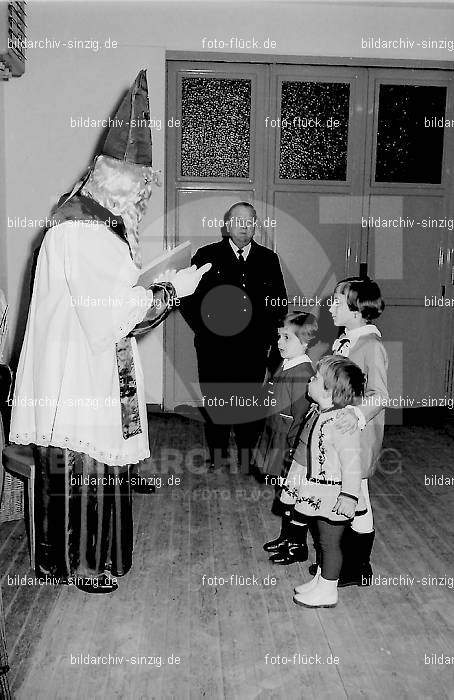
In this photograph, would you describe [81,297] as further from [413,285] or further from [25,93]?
[413,285]

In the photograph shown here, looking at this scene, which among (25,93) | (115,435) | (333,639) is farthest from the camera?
(25,93)

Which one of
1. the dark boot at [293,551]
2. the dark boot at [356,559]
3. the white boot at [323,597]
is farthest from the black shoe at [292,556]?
the white boot at [323,597]

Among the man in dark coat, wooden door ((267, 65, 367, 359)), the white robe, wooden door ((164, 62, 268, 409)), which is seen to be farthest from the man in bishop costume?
wooden door ((267, 65, 367, 359))

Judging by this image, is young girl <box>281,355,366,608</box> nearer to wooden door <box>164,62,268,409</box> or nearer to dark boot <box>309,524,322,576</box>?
dark boot <box>309,524,322,576</box>

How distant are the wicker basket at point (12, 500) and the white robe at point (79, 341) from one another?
0.70 meters

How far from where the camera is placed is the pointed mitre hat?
96.0 inches

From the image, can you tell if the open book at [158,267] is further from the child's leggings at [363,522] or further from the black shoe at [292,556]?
the black shoe at [292,556]

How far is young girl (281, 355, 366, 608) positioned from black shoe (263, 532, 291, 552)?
Answer: 1.38ft

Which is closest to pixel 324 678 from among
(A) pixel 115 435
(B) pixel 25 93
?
(A) pixel 115 435

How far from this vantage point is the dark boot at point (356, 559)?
2.61m

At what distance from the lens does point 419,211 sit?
17.5 ft

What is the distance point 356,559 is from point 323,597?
22 cm

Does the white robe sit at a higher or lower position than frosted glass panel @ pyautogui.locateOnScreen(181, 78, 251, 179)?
lower

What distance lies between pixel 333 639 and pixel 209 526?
1.03 meters
